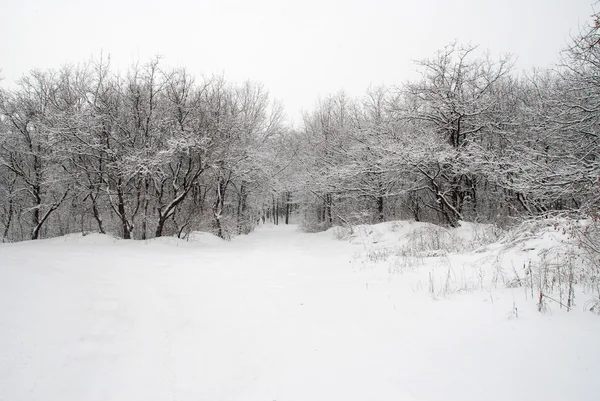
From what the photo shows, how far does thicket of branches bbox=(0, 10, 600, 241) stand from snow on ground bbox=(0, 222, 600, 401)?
21.6 ft

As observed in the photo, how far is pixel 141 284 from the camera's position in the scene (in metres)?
5.59

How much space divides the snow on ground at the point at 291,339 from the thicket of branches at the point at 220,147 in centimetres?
657

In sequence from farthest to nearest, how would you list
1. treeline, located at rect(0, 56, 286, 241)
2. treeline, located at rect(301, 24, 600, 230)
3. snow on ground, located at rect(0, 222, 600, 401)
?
treeline, located at rect(0, 56, 286, 241)
treeline, located at rect(301, 24, 600, 230)
snow on ground, located at rect(0, 222, 600, 401)

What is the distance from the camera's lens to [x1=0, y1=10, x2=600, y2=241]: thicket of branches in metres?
9.98

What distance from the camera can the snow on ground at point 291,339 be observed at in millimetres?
2434

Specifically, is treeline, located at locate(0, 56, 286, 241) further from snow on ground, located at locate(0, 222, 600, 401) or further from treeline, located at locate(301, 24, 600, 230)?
treeline, located at locate(301, 24, 600, 230)

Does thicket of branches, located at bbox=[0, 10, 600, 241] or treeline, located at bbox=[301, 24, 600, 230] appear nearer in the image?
treeline, located at bbox=[301, 24, 600, 230]

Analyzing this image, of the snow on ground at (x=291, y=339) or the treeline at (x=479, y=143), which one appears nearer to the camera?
the snow on ground at (x=291, y=339)

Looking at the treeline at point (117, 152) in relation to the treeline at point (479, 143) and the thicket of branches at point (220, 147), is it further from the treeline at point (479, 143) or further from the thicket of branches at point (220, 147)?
the treeline at point (479, 143)

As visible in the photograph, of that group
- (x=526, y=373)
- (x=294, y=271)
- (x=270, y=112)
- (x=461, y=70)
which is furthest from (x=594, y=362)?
(x=270, y=112)

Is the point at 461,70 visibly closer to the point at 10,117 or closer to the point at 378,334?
the point at 378,334

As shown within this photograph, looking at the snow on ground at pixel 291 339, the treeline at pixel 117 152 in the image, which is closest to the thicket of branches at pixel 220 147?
the treeline at pixel 117 152

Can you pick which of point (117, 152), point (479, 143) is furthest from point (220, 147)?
point (479, 143)

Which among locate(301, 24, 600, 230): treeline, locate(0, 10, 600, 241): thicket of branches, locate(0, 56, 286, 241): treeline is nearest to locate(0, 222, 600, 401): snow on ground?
locate(301, 24, 600, 230): treeline
